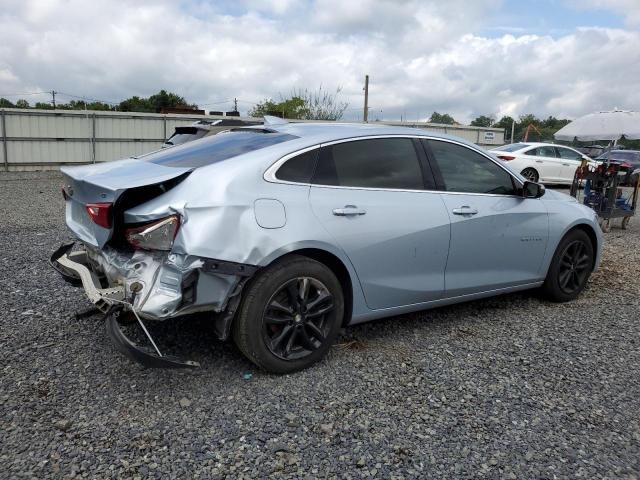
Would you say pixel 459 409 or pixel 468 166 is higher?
pixel 468 166

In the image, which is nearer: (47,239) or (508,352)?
(508,352)

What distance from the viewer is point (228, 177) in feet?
10.2

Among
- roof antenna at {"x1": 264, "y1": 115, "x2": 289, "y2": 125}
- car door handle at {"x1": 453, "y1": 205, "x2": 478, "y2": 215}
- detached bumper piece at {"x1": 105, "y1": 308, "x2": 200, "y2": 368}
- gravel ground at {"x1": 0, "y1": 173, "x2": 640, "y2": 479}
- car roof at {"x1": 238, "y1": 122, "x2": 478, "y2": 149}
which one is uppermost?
roof antenna at {"x1": 264, "y1": 115, "x2": 289, "y2": 125}

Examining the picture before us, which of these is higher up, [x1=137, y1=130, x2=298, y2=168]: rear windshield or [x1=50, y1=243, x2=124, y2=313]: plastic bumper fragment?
[x1=137, y1=130, x2=298, y2=168]: rear windshield

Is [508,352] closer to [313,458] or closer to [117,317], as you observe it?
[313,458]

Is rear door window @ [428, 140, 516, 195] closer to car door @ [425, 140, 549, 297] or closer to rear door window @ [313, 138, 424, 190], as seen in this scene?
car door @ [425, 140, 549, 297]

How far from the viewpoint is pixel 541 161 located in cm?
1703

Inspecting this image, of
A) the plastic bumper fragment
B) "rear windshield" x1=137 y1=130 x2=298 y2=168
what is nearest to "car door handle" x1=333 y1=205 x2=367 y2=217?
"rear windshield" x1=137 y1=130 x2=298 y2=168

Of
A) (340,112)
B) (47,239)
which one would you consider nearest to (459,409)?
(47,239)

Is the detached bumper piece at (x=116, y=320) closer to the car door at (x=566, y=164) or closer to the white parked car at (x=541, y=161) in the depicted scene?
the white parked car at (x=541, y=161)

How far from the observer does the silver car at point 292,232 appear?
297 cm

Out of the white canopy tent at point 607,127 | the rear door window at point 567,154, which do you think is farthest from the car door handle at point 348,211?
the rear door window at point 567,154

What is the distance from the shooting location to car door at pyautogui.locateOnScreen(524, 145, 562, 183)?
17.0 meters

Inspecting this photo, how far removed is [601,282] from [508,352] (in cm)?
264
